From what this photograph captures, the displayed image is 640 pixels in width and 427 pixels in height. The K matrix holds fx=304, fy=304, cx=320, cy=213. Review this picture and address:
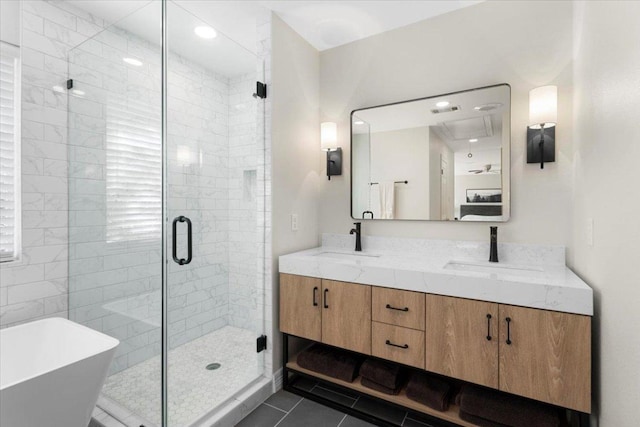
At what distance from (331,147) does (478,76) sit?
1.17 m

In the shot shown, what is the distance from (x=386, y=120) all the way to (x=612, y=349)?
1855mm

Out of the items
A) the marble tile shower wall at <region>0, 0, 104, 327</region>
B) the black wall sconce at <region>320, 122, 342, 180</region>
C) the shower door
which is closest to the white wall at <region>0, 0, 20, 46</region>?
the marble tile shower wall at <region>0, 0, 104, 327</region>

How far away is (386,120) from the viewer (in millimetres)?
2395

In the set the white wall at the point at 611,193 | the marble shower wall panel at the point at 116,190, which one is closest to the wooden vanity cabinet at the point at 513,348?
the white wall at the point at 611,193

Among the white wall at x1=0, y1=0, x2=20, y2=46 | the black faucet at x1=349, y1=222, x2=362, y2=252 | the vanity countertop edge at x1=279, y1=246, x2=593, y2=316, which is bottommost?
the vanity countertop edge at x1=279, y1=246, x2=593, y2=316

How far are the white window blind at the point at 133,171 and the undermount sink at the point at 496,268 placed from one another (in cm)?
171

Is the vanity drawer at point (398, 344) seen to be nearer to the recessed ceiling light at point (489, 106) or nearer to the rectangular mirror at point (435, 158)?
the rectangular mirror at point (435, 158)

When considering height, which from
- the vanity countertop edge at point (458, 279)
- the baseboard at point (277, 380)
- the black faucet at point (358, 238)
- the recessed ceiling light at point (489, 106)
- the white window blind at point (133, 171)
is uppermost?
the recessed ceiling light at point (489, 106)

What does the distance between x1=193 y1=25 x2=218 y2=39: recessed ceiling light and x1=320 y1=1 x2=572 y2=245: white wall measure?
3.29 ft

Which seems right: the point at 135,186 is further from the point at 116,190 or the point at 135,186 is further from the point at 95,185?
the point at 95,185

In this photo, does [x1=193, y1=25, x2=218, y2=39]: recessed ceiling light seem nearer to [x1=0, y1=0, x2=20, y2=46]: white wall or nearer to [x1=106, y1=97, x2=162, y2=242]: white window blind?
[x1=106, y1=97, x2=162, y2=242]: white window blind

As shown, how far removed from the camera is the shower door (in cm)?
171

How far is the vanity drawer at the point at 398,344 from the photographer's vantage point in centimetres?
168

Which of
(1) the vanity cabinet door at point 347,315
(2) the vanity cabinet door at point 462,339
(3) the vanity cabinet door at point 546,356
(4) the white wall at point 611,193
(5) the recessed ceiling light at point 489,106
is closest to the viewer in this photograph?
(4) the white wall at point 611,193
